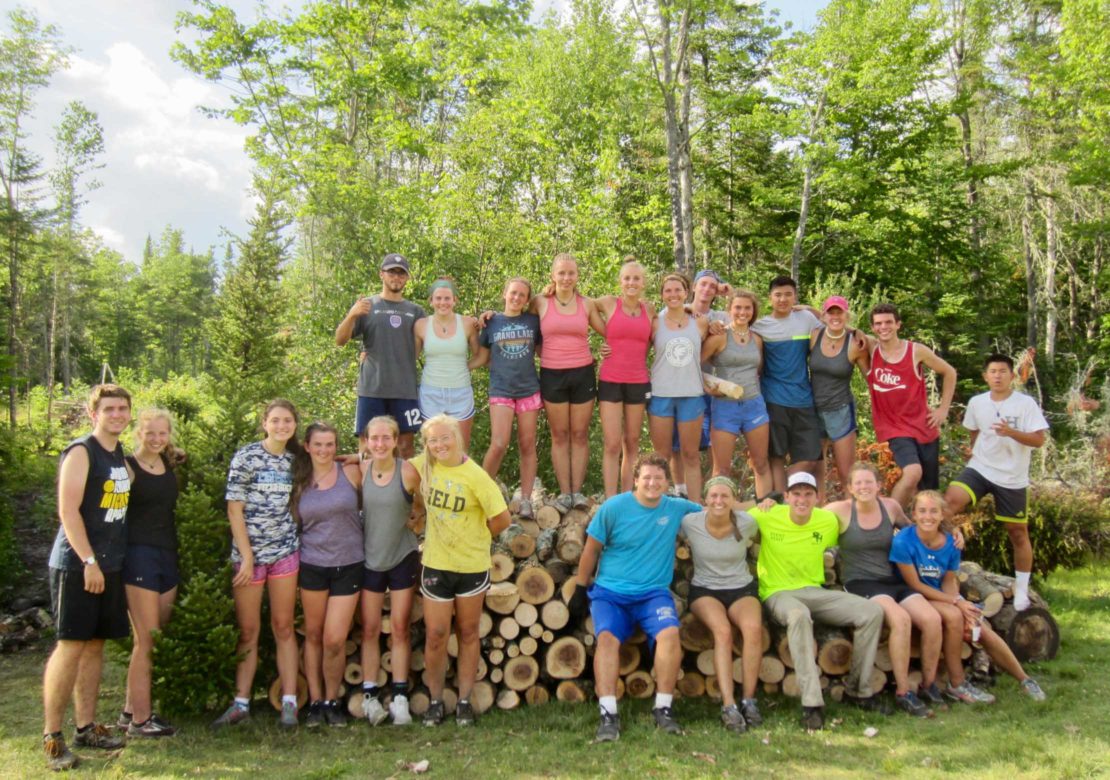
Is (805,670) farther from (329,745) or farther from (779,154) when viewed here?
(779,154)

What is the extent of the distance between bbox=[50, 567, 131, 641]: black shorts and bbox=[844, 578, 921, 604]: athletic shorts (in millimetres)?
4744

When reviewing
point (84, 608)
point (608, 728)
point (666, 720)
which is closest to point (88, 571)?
point (84, 608)

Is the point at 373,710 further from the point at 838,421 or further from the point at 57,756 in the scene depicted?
the point at 838,421

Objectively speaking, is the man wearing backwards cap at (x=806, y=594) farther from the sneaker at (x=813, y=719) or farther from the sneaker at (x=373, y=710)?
the sneaker at (x=373, y=710)

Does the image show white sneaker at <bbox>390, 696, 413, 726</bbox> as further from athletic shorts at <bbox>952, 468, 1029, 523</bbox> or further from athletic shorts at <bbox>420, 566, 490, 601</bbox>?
athletic shorts at <bbox>952, 468, 1029, 523</bbox>

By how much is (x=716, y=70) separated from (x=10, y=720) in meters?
22.2

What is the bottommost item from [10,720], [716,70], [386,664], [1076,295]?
[10,720]

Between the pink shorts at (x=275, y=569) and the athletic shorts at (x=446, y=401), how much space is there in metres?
1.46

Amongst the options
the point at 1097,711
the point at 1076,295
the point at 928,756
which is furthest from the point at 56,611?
the point at 1076,295

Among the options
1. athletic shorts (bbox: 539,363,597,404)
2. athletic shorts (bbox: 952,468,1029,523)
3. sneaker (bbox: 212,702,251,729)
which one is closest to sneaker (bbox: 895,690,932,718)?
athletic shorts (bbox: 952,468,1029,523)

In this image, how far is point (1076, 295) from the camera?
72.9 ft

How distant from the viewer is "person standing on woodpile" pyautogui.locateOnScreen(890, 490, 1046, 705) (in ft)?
16.6

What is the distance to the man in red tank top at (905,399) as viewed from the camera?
5695mm

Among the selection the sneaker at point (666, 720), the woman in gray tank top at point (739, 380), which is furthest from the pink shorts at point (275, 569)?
the woman in gray tank top at point (739, 380)
